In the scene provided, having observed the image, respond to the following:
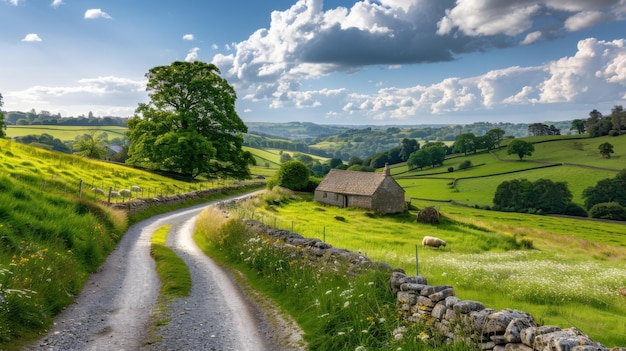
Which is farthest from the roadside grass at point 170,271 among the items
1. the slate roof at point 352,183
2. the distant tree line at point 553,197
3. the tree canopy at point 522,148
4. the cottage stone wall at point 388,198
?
the tree canopy at point 522,148

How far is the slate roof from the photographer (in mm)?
63531

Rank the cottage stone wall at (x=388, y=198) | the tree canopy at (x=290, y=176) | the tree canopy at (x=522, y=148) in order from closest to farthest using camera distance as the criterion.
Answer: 1. the cottage stone wall at (x=388, y=198)
2. the tree canopy at (x=290, y=176)
3. the tree canopy at (x=522, y=148)

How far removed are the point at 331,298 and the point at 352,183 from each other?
5563 centimetres

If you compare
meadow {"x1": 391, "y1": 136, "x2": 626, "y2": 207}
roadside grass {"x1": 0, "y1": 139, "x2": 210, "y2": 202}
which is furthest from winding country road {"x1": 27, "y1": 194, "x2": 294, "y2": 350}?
meadow {"x1": 391, "y1": 136, "x2": 626, "y2": 207}

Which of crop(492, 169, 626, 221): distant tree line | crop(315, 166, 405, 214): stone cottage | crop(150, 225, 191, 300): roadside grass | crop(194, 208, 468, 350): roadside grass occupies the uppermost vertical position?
crop(194, 208, 468, 350): roadside grass

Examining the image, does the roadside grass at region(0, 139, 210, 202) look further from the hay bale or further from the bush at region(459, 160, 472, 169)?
the bush at region(459, 160, 472, 169)

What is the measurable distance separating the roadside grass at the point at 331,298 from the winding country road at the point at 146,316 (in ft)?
4.22

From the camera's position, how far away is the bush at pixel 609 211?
8712 centimetres

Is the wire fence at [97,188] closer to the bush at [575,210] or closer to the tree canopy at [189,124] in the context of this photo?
the tree canopy at [189,124]

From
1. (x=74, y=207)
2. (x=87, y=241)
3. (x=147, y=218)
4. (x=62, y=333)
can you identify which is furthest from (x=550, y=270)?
(x=147, y=218)

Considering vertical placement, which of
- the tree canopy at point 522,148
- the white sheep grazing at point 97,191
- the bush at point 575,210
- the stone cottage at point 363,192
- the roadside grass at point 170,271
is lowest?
the bush at point 575,210

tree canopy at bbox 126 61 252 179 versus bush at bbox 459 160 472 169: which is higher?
tree canopy at bbox 126 61 252 179

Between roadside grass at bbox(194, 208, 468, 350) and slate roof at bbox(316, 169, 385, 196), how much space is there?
45149 millimetres

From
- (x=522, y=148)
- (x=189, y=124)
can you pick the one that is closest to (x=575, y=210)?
(x=522, y=148)
